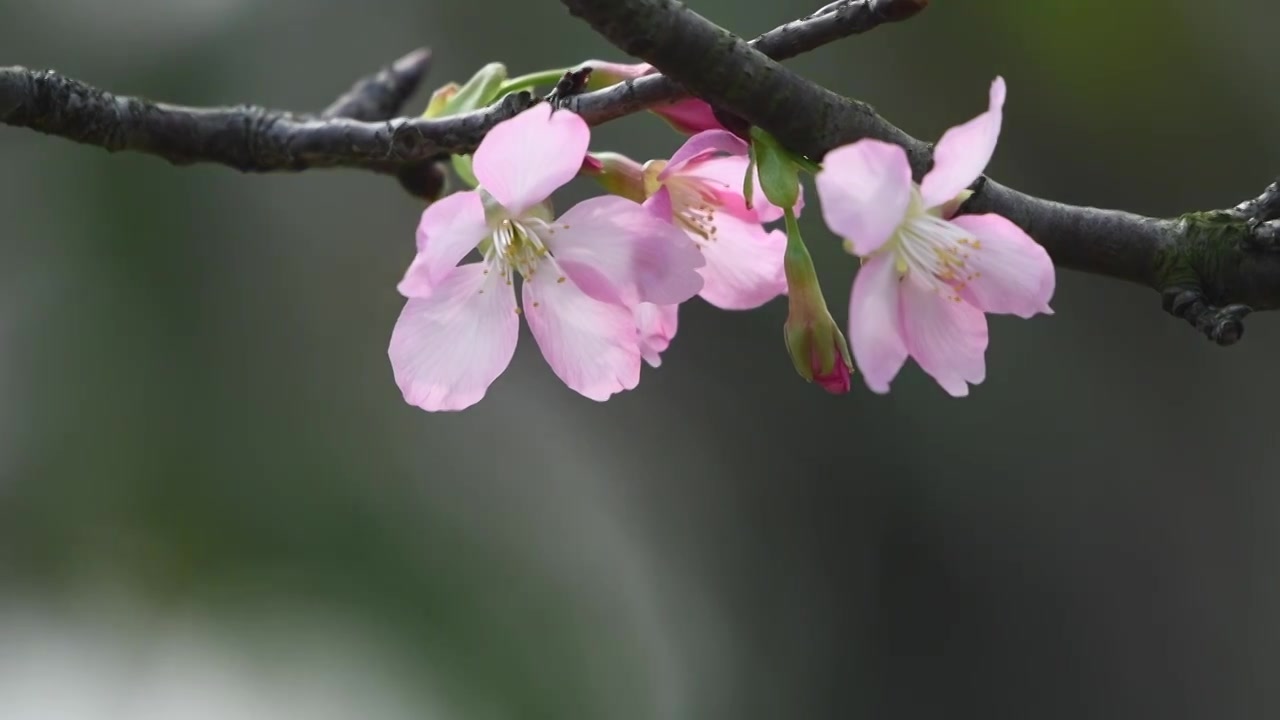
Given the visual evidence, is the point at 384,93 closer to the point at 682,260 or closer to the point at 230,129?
the point at 230,129

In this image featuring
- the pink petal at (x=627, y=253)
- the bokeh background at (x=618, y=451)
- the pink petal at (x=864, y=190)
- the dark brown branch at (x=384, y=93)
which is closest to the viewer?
the pink petal at (x=864, y=190)

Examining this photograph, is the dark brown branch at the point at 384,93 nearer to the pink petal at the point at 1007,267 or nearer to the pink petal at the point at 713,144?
the pink petal at the point at 713,144

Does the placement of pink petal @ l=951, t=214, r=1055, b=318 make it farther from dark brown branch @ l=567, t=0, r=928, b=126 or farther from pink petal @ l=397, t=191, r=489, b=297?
pink petal @ l=397, t=191, r=489, b=297

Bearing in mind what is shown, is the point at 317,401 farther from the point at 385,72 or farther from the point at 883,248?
the point at 883,248

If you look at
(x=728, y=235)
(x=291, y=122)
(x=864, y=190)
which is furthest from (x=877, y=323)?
(x=291, y=122)

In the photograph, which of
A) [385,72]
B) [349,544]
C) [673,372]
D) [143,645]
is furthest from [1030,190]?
[143,645]

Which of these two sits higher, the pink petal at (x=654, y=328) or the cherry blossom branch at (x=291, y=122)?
the cherry blossom branch at (x=291, y=122)

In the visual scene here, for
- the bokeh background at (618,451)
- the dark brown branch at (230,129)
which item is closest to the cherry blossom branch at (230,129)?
the dark brown branch at (230,129)
